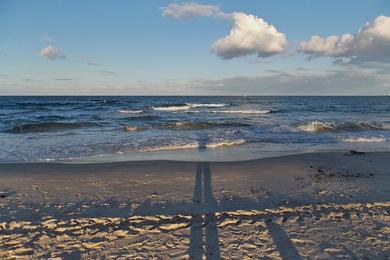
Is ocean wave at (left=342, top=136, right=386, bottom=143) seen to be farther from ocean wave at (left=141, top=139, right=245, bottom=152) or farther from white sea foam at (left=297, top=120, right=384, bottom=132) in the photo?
ocean wave at (left=141, top=139, right=245, bottom=152)

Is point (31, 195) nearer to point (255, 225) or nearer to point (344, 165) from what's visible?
point (255, 225)

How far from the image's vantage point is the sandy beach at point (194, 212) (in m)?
4.12

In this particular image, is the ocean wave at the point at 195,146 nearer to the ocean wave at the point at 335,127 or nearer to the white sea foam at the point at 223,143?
the white sea foam at the point at 223,143

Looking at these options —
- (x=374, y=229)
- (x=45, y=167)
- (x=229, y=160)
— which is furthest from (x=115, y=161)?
(x=374, y=229)


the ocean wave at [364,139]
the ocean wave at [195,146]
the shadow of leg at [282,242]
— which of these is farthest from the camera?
the ocean wave at [364,139]

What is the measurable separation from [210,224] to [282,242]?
1013mm

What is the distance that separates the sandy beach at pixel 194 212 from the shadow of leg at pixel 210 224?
1 cm

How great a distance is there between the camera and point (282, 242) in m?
4.26

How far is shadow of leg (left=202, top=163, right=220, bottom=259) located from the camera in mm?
4027

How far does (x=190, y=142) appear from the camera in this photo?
14148 mm

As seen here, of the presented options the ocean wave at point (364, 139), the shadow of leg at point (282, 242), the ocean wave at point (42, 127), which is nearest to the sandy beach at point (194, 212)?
the shadow of leg at point (282, 242)

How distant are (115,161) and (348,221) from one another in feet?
21.7

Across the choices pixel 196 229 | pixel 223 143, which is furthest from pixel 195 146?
pixel 196 229

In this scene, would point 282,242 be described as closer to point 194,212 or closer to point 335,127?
point 194,212
